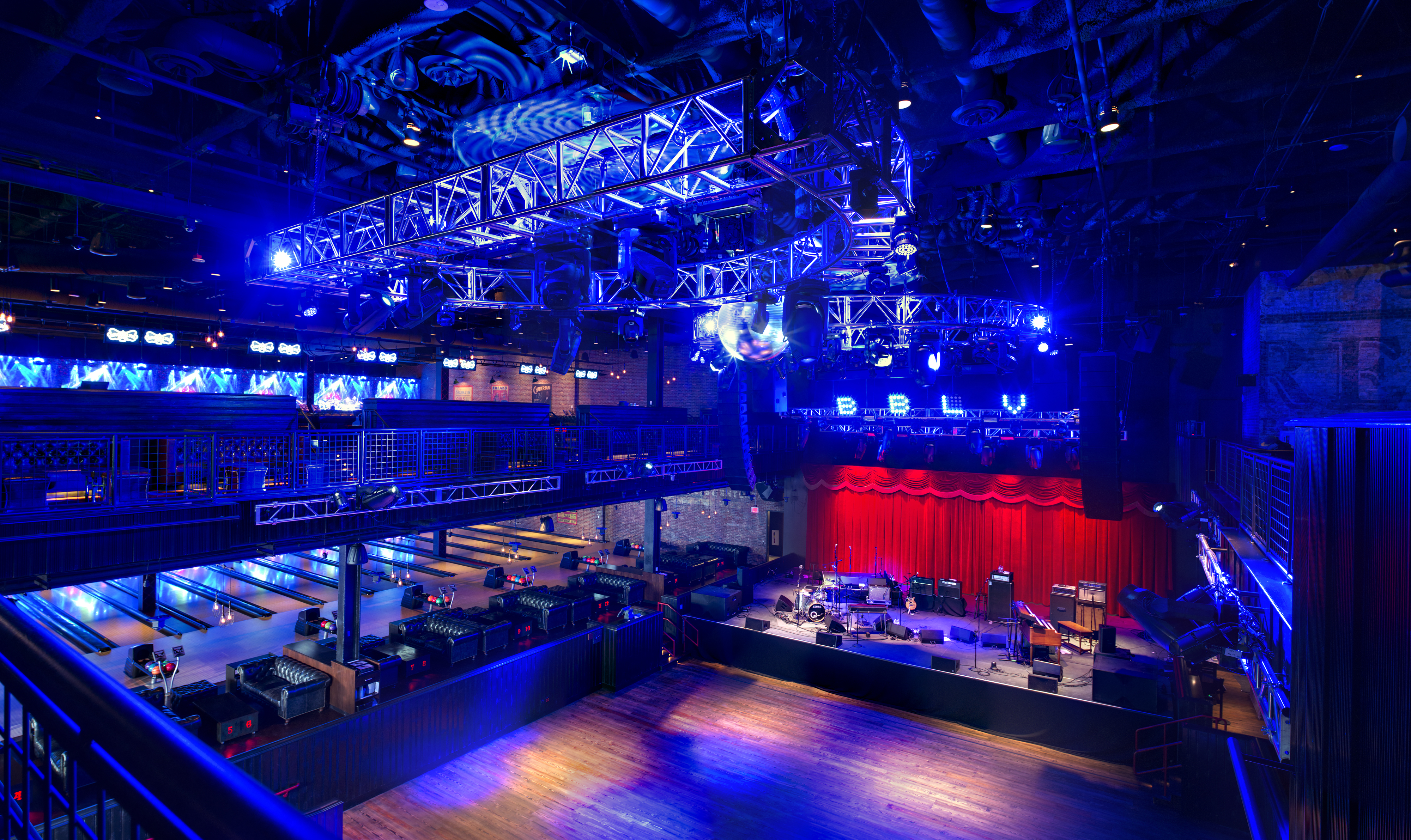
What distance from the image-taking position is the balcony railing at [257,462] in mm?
6809

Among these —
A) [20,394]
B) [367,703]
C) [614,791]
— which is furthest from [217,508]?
[614,791]

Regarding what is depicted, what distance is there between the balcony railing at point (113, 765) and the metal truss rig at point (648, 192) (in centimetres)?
554

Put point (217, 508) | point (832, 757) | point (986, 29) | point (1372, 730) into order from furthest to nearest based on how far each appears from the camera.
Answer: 1. point (832, 757)
2. point (217, 508)
3. point (986, 29)
4. point (1372, 730)

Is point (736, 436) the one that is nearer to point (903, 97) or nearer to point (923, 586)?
point (923, 586)

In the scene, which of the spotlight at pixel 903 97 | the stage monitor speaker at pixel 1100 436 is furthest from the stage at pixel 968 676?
the spotlight at pixel 903 97

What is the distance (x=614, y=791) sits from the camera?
936 centimetres

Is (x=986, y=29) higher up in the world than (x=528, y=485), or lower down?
higher up

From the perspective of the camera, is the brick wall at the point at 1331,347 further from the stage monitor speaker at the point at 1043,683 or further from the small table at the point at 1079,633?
the stage monitor speaker at the point at 1043,683

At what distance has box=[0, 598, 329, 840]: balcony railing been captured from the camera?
751 mm

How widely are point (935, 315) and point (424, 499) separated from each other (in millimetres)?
11020

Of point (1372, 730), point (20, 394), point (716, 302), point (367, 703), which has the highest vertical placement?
point (716, 302)

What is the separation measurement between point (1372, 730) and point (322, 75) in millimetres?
9354

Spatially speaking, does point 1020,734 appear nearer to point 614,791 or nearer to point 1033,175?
point 614,791

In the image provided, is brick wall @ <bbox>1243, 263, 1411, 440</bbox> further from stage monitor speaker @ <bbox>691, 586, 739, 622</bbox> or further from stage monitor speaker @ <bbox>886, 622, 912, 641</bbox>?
stage monitor speaker @ <bbox>691, 586, 739, 622</bbox>
